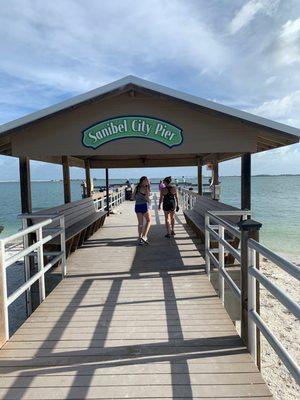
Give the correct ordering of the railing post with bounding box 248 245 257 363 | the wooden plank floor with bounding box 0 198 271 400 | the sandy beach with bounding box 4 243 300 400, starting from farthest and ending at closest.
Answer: the sandy beach with bounding box 4 243 300 400
the railing post with bounding box 248 245 257 363
the wooden plank floor with bounding box 0 198 271 400

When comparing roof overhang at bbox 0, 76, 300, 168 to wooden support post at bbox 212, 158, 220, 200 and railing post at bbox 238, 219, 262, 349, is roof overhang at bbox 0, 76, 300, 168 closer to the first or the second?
railing post at bbox 238, 219, 262, 349

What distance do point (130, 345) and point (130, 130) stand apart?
4.13 metres

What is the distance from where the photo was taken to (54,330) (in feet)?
14.1

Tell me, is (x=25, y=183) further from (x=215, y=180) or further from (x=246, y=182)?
(x=215, y=180)

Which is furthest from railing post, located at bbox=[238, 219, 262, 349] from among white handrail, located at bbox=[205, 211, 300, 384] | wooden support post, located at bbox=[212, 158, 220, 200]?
wooden support post, located at bbox=[212, 158, 220, 200]

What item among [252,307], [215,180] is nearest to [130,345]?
[252,307]

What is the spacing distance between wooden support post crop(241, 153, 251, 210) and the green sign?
1780 mm

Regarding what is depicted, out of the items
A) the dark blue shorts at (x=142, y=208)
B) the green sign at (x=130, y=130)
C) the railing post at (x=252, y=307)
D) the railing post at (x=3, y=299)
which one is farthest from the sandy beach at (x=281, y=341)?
the green sign at (x=130, y=130)

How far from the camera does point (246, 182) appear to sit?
7.77 m

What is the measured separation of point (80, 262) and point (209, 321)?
12.0 feet

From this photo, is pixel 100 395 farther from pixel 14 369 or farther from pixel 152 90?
pixel 152 90

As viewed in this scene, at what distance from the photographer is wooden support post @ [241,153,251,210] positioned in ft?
25.6

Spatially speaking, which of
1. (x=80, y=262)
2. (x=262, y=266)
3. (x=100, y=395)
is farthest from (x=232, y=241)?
(x=262, y=266)

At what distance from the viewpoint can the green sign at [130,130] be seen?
6.89 meters
